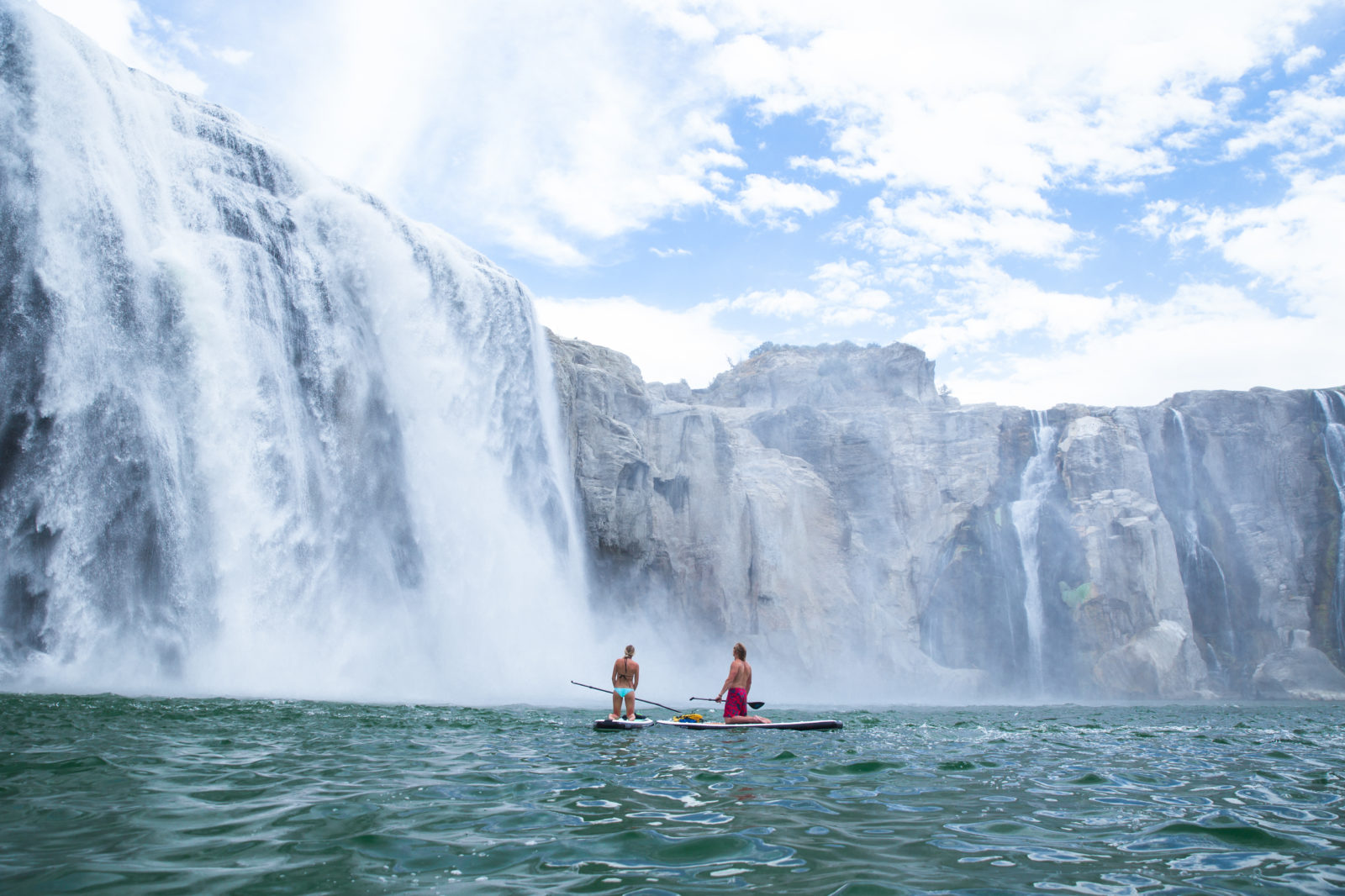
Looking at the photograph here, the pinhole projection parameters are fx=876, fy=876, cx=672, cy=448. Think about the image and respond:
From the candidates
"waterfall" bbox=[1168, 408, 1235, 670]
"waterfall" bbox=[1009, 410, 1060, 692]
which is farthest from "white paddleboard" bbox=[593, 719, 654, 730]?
"waterfall" bbox=[1168, 408, 1235, 670]

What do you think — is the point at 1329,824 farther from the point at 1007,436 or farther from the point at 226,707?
the point at 1007,436

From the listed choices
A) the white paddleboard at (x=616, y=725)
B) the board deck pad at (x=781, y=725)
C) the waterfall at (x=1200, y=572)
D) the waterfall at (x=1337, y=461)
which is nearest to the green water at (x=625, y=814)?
the white paddleboard at (x=616, y=725)

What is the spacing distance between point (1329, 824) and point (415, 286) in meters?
23.1

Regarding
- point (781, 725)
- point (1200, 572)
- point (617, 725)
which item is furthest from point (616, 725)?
point (1200, 572)

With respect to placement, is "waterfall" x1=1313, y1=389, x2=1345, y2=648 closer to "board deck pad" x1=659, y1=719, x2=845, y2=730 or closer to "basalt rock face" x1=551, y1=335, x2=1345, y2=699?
"basalt rock face" x1=551, y1=335, x2=1345, y2=699

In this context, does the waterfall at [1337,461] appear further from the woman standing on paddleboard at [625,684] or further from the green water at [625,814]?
→ the woman standing on paddleboard at [625,684]

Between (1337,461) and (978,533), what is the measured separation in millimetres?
16078

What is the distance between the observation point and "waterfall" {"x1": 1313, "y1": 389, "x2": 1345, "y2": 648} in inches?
1422

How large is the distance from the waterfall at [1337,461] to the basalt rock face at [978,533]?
0.14 meters

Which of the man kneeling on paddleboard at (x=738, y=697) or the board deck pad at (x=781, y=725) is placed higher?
the man kneeling on paddleboard at (x=738, y=697)

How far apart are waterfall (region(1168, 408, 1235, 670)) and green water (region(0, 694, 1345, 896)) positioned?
31.1 metres

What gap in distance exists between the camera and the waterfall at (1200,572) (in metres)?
37.3

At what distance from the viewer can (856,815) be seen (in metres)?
5.64

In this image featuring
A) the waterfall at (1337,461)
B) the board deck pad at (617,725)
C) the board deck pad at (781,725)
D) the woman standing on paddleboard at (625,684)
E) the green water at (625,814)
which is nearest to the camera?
the green water at (625,814)
